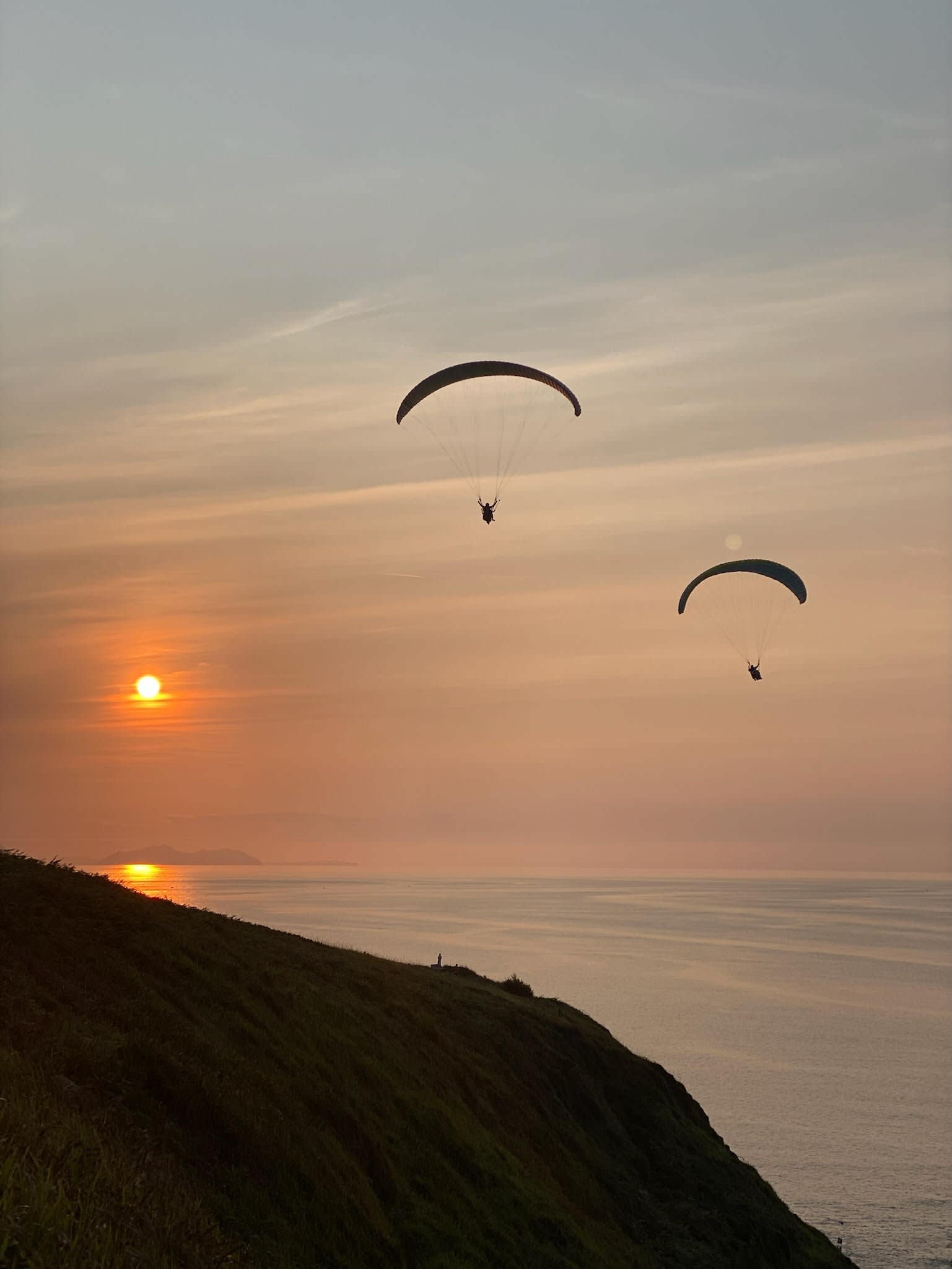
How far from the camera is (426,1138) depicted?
2973 cm

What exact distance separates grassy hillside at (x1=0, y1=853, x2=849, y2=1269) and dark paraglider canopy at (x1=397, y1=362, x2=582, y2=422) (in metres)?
22.4

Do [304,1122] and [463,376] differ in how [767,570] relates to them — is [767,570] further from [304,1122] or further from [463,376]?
[304,1122]

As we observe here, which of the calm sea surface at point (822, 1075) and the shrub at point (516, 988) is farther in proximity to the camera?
the calm sea surface at point (822, 1075)

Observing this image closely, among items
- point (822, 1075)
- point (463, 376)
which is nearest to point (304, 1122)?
point (463, 376)

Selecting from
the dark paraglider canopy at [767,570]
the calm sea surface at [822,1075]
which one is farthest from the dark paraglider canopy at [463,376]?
the calm sea surface at [822,1075]

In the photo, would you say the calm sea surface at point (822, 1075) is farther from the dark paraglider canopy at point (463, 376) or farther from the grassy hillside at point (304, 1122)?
the dark paraglider canopy at point (463, 376)

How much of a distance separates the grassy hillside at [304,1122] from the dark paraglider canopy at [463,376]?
22.4 metres

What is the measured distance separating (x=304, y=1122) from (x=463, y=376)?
32.0 m

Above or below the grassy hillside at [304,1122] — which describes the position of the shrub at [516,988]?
above

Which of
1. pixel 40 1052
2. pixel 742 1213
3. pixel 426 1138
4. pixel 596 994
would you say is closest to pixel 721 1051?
pixel 596 994

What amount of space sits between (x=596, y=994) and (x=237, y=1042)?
145 metres

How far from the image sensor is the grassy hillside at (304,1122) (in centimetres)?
1504

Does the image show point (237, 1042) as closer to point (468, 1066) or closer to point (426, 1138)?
point (426, 1138)

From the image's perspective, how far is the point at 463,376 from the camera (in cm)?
4884
